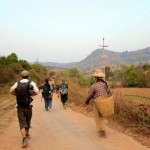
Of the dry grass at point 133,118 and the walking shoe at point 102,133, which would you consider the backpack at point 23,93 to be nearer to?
the walking shoe at point 102,133

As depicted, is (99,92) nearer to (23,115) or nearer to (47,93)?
(23,115)

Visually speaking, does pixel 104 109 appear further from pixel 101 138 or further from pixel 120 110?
pixel 120 110

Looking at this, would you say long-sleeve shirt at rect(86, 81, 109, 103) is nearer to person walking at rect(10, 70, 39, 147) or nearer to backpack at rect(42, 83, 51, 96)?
person walking at rect(10, 70, 39, 147)

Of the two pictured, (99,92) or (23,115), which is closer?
(23,115)

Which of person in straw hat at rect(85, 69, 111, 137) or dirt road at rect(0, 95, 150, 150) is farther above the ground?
person in straw hat at rect(85, 69, 111, 137)

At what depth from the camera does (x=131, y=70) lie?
11269cm

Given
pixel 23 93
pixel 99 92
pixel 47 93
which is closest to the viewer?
pixel 23 93

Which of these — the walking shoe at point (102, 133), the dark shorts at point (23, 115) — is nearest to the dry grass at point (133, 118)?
the walking shoe at point (102, 133)

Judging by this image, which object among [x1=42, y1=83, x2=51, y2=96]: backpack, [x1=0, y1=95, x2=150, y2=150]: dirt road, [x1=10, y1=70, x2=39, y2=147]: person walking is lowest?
[x1=0, y1=95, x2=150, y2=150]: dirt road

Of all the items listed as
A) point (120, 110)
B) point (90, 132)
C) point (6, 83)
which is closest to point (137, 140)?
point (90, 132)

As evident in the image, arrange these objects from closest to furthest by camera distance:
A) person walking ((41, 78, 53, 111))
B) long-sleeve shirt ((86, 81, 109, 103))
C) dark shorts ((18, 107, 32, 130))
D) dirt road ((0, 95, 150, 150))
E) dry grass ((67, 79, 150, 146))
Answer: dirt road ((0, 95, 150, 150))
dark shorts ((18, 107, 32, 130))
long-sleeve shirt ((86, 81, 109, 103))
dry grass ((67, 79, 150, 146))
person walking ((41, 78, 53, 111))

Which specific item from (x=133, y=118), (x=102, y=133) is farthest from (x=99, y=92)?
(x=133, y=118)

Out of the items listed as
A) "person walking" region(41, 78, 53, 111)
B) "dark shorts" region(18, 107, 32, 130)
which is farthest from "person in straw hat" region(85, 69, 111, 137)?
"person walking" region(41, 78, 53, 111)

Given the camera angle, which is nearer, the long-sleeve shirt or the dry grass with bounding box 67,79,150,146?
the long-sleeve shirt
